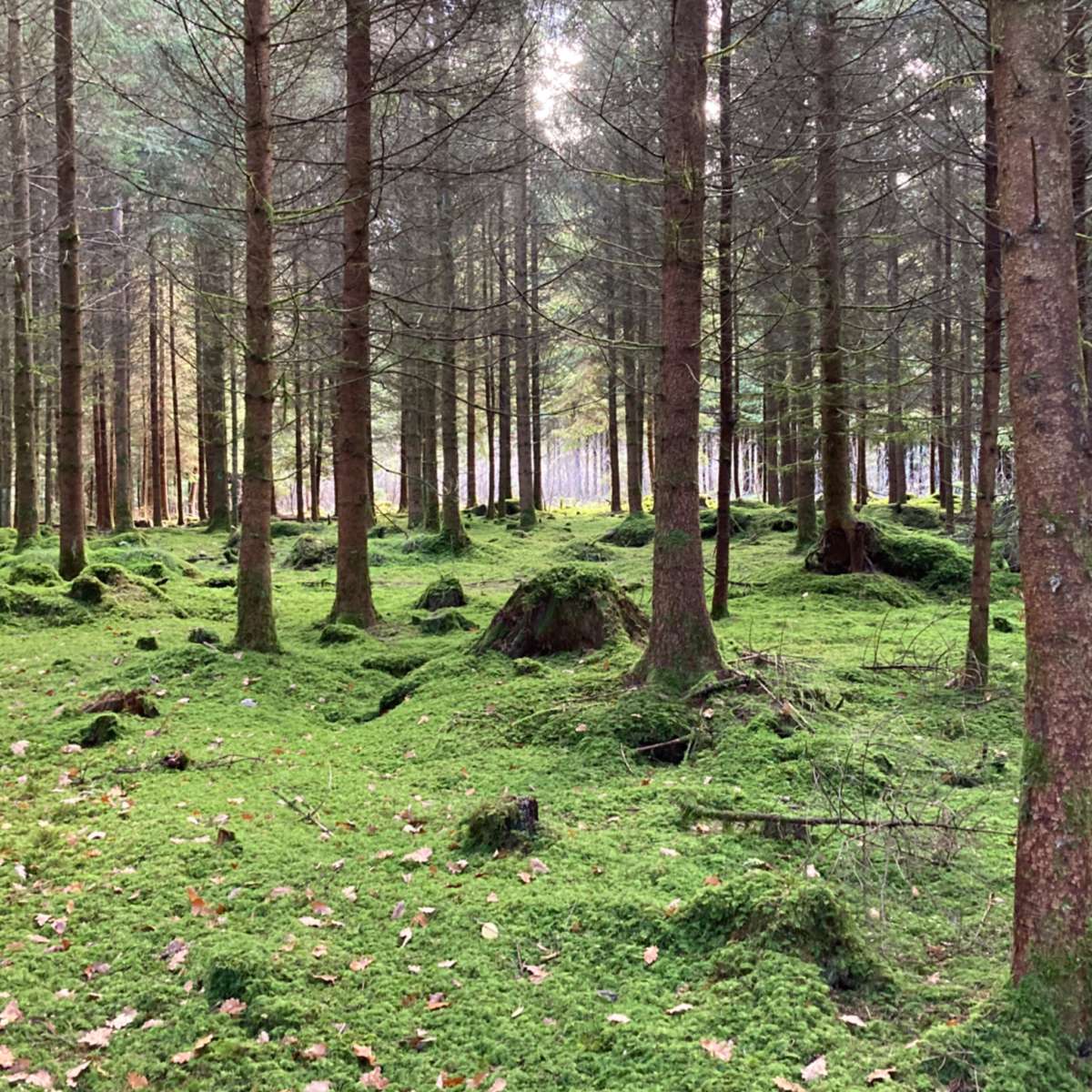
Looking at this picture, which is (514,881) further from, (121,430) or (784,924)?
(121,430)

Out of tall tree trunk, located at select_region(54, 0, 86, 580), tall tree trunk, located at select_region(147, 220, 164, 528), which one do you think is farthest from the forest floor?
tall tree trunk, located at select_region(147, 220, 164, 528)

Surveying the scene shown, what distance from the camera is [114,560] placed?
1377 cm

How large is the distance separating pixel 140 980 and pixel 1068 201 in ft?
13.7

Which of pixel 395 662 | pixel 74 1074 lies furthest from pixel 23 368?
pixel 74 1074

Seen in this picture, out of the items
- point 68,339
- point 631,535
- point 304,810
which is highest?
point 68,339

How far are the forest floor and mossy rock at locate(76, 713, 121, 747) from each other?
0.15 ft

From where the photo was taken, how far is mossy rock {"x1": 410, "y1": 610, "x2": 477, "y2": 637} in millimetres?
9320

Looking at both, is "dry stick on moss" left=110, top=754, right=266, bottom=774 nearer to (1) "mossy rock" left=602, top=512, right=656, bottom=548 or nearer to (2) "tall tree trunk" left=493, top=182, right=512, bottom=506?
(1) "mossy rock" left=602, top=512, right=656, bottom=548

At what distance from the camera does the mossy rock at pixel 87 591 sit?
34.1 ft

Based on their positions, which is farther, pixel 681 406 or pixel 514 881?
pixel 681 406

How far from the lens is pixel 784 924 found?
3186mm

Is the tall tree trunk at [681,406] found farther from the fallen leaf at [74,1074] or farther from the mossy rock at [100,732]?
the fallen leaf at [74,1074]

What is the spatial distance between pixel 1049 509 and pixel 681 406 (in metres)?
3.67

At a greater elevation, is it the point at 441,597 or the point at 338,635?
the point at 441,597
